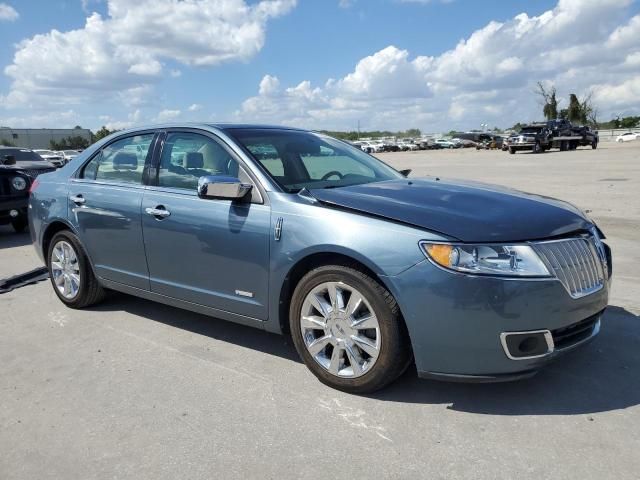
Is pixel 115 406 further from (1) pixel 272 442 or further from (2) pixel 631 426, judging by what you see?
(2) pixel 631 426

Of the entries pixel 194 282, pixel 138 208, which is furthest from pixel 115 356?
pixel 138 208

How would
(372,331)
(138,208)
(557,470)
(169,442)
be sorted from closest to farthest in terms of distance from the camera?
1. (557,470)
2. (169,442)
3. (372,331)
4. (138,208)

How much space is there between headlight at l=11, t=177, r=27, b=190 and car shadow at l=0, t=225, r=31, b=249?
0.87 meters

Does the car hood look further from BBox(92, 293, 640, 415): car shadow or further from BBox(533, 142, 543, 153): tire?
BBox(533, 142, 543, 153): tire

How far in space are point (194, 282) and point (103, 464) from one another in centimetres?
152

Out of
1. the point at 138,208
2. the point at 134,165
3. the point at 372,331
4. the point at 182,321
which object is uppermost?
the point at 134,165

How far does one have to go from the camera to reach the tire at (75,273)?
497 centimetres

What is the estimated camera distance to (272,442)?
9.36 ft

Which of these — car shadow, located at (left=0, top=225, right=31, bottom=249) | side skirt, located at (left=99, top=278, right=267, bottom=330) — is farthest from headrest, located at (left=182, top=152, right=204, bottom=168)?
car shadow, located at (left=0, top=225, right=31, bottom=249)

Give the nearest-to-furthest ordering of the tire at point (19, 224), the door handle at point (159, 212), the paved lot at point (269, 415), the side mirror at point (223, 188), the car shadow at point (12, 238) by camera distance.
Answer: the paved lot at point (269, 415) → the side mirror at point (223, 188) → the door handle at point (159, 212) → the car shadow at point (12, 238) → the tire at point (19, 224)

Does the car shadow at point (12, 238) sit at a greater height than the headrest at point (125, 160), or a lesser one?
lesser

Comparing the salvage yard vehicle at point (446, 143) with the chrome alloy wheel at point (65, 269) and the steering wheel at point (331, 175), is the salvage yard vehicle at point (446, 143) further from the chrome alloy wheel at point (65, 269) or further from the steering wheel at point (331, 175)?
the steering wheel at point (331, 175)

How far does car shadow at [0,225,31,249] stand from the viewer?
9016 mm

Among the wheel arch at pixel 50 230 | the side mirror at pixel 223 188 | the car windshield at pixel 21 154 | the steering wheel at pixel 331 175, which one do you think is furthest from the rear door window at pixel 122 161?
the car windshield at pixel 21 154
